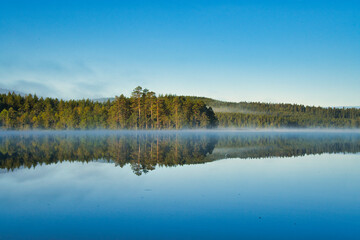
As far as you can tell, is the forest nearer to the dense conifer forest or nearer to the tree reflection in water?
the dense conifer forest

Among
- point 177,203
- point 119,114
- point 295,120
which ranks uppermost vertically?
point 119,114

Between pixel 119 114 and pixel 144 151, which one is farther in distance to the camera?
pixel 119 114

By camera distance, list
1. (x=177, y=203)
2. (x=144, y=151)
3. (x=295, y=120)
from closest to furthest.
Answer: (x=177, y=203) → (x=144, y=151) → (x=295, y=120)

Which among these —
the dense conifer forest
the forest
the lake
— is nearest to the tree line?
the dense conifer forest

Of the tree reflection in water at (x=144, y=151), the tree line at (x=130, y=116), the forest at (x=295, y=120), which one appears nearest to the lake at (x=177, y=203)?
the tree reflection in water at (x=144, y=151)

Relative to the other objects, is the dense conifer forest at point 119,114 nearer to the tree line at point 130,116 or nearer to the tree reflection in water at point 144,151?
the tree line at point 130,116

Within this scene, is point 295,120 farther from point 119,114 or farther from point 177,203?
point 177,203

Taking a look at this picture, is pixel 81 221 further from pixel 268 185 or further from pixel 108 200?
pixel 268 185

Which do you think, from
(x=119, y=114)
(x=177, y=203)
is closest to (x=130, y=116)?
(x=119, y=114)

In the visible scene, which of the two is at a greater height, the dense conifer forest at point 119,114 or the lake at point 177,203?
the dense conifer forest at point 119,114

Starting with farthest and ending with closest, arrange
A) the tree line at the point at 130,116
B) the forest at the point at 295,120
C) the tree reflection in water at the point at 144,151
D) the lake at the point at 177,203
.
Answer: the forest at the point at 295,120
the tree line at the point at 130,116
the tree reflection in water at the point at 144,151
the lake at the point at 177,203

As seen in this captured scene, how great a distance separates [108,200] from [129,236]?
249 centimetres

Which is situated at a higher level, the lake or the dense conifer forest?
the dense conifer forest

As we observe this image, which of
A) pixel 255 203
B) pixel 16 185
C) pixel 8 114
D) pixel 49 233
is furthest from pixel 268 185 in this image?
pixel 8 114
